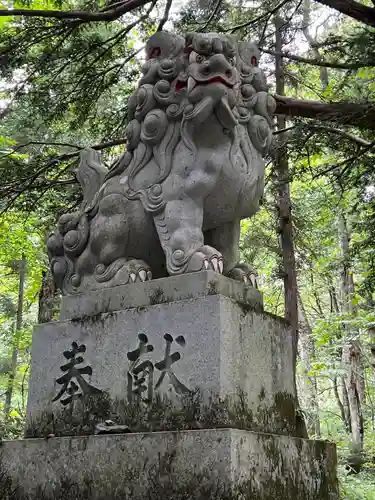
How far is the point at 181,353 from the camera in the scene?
2754 millimetres

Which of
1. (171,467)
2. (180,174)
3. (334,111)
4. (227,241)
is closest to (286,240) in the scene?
(334,111)

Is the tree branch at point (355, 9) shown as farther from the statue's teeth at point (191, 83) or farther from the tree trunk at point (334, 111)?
the statue's teeth at point (191, 83)

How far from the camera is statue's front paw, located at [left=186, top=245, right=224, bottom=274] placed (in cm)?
292

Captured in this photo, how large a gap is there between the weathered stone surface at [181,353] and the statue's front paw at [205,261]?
7 cm

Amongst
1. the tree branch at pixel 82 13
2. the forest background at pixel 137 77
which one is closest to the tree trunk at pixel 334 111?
the forest background at pixel 137 77

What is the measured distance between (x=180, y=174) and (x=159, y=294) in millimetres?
698

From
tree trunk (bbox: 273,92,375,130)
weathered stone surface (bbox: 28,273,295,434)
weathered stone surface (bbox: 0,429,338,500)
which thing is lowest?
weathered stone surface (bbox: 0,429,338,500)

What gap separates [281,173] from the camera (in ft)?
22.5

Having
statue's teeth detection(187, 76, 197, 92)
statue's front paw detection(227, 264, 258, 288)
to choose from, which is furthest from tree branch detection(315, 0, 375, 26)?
statue's front paw detection(227, 264, 258, 288)

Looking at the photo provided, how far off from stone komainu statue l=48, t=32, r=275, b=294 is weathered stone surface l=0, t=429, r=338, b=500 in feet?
2.89

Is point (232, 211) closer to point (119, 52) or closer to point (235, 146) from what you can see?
point (235, 146)

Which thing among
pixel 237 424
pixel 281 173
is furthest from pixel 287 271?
pixel 237 424

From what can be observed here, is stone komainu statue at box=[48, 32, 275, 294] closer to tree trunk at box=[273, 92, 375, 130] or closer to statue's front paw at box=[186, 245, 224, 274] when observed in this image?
statue's front paw at box=[186, 245, 224, 274]

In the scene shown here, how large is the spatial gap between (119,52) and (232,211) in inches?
157
